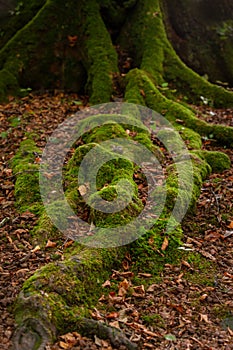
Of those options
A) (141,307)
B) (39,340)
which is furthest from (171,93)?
(39,340)

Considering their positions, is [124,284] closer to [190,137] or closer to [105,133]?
[105,133]

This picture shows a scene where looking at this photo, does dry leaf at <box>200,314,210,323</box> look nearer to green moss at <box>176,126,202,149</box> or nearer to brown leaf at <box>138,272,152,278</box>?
brown leaf at <box>138,272,152,278</box>

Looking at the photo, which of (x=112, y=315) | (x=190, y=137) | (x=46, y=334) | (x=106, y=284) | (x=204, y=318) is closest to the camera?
(x=46, y=334)

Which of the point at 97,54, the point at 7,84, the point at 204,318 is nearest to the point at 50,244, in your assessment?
the point at 204,318

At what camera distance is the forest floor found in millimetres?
3902

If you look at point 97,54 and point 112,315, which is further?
point 97,54

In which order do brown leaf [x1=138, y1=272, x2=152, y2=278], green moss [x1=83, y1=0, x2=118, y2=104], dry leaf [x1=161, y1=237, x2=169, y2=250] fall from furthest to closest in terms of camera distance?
green moss [x1=83, y1=0, x2=118, y2=104]
dry leaf [x1=161, y1=237, x2=169, y2=250]
brown leaf [x1=138, y1=272, x2=152, y2=278]

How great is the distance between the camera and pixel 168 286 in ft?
14.8

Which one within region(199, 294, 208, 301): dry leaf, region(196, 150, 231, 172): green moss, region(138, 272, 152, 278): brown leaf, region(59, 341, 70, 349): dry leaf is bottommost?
region(199, 294, 208, 301): dry leaf

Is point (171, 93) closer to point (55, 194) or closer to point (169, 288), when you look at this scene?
point (55, 194)

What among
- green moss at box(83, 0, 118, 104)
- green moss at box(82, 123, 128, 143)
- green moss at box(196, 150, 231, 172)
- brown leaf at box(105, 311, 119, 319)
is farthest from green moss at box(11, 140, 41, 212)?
green moss at box(196, 150, 231, 172)

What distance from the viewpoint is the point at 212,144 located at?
7.37 meters

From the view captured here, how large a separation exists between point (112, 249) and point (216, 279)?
1.13 m

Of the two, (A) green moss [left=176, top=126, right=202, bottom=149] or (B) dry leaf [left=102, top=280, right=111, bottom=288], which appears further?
(A) green moss [left=176, top=126, right=202, bottom=149]
